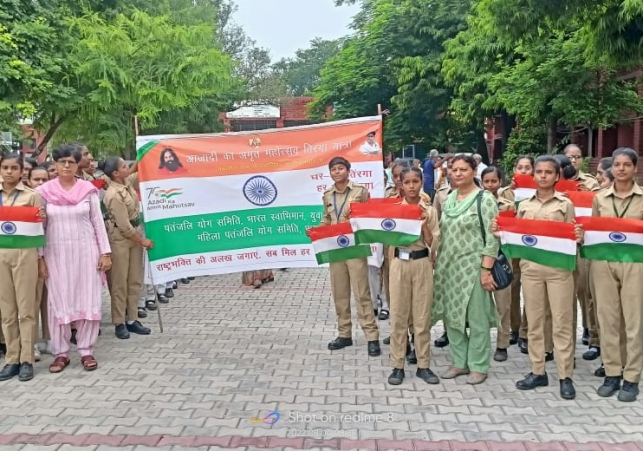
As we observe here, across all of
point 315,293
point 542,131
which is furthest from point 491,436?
point 542,131

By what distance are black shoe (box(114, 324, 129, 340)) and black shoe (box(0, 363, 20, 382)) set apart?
128cm

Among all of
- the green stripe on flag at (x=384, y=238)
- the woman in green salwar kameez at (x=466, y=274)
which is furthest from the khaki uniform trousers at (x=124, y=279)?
the woman in green salwar kameez at (x=466, y=274)

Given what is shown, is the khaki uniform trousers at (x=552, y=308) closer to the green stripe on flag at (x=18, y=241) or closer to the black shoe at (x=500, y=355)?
the black shoe at (x=500, y=355)

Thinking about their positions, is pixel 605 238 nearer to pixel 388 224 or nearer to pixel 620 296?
pixel 620 296

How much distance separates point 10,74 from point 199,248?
Result: 19.0 feet

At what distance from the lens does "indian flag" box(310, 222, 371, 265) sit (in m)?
5.82

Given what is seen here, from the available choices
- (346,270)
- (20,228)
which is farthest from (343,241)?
(20,228)

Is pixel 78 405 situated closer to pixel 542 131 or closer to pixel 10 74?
pixel 10 74

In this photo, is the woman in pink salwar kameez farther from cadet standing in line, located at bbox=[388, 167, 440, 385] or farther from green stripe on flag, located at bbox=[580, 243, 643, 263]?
green stripe on flag, located at bbox=[580, 243, 643, 263]

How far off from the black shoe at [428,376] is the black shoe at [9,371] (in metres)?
3.36

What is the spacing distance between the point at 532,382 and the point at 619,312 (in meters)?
0.84

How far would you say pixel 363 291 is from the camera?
5.93 metres

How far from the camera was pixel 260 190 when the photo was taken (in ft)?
21.6

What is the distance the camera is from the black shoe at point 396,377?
5.10 m
